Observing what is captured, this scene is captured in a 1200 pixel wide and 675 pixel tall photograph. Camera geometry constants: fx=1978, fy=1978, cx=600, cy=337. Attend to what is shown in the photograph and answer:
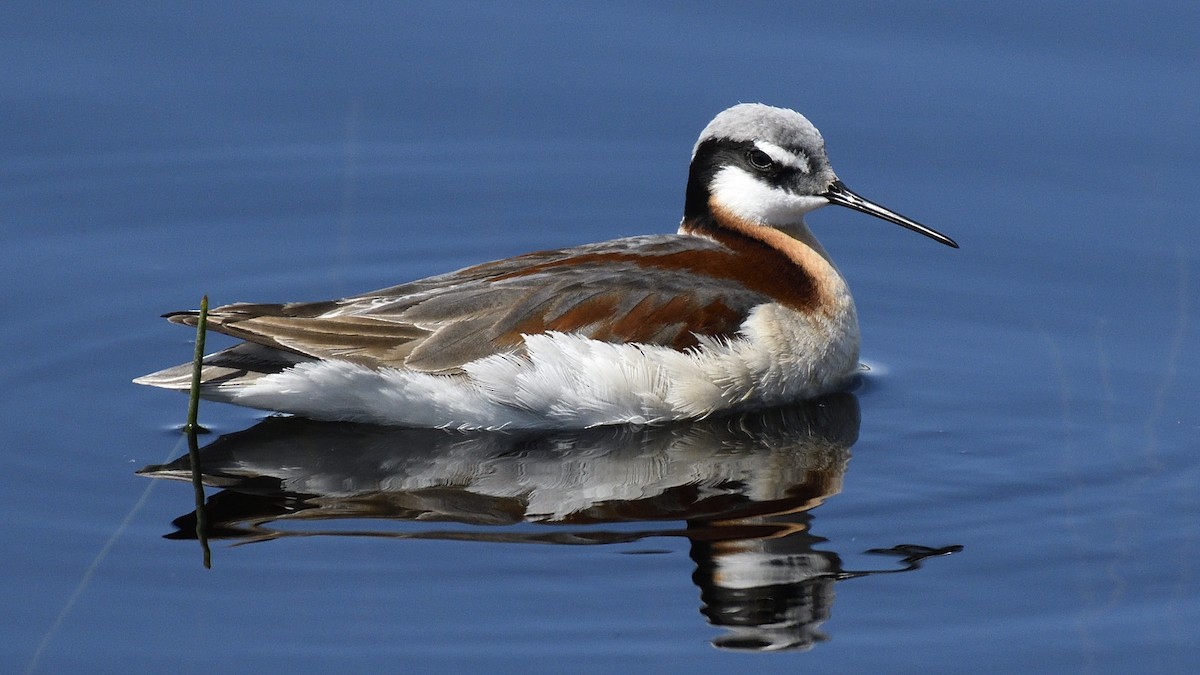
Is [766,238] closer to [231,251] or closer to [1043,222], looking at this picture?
[1043,222]

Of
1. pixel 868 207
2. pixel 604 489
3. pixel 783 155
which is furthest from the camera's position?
pixel 868 207

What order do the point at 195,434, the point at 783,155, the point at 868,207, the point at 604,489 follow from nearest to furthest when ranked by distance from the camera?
the point at 604,489
the point at 195,434
the point at 783,155
the point at 868,207

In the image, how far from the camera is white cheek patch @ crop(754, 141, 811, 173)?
39.5 ft

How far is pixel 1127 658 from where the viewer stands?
879 cm

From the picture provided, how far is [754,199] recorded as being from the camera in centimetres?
1223

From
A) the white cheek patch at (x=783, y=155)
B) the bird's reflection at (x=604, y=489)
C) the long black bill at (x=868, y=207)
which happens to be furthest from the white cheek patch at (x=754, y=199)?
the bird's reflection at (x=604, y=489)

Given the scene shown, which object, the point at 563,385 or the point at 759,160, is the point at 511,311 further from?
the point at 759,160

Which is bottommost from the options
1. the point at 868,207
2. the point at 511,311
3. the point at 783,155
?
the point at 511,311

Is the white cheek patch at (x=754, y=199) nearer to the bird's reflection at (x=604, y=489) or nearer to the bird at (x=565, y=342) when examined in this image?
the bird at (x=565, y=342)

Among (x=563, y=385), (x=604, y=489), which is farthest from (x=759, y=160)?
(x=604, y=489)

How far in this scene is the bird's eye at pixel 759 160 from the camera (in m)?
12.1

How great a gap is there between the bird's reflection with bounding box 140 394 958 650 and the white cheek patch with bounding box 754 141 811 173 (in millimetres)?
1468

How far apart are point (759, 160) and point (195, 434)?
12.4 feet

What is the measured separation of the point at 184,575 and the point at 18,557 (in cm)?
87
